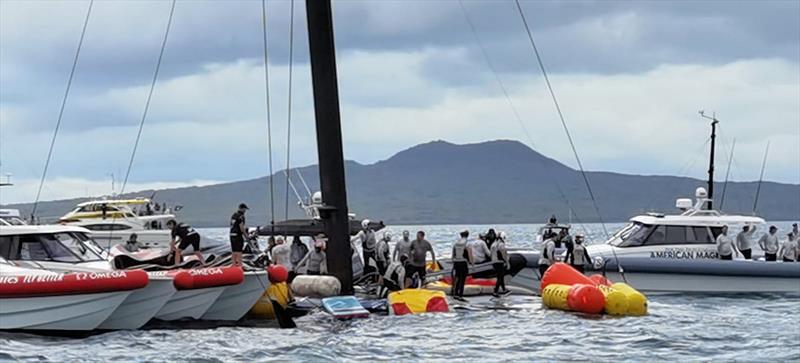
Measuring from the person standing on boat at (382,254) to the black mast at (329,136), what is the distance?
2.55 m

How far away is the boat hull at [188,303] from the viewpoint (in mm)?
23078

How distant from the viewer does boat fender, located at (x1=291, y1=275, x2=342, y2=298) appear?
2453 cm

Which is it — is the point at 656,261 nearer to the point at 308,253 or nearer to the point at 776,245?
the point at 776,245

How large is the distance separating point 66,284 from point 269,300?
4930mm

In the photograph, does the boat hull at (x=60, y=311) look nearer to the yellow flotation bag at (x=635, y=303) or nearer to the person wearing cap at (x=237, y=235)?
the person wearing cap at (x=237, y=235)

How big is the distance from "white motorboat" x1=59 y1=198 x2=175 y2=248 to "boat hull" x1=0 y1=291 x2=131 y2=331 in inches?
1052

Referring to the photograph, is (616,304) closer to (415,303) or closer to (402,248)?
(415,303)

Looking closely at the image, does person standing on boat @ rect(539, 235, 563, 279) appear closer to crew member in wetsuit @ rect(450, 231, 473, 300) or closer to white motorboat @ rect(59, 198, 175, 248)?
crew member in wetsuit @ rect(450, 231, 473, 300)

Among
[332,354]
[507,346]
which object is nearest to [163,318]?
[332,354]

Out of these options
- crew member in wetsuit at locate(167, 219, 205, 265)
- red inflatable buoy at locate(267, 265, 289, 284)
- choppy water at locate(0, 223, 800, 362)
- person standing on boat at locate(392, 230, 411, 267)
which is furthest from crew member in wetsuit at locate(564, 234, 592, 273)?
crew member in wetsuit at locate(167, 219, 205, 265)

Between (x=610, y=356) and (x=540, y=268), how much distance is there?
993 cm

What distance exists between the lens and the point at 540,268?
1165 inches

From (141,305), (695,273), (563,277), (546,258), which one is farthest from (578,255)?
(141,305)

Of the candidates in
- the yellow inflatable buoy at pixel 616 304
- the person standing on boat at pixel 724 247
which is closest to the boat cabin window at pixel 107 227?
the person standing on boat at pixel 724 247
